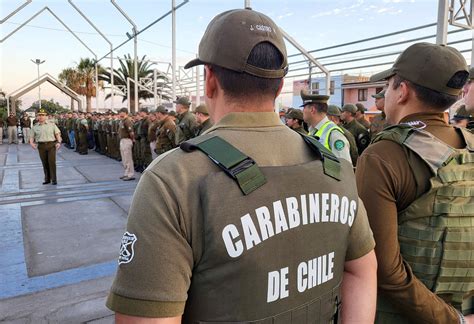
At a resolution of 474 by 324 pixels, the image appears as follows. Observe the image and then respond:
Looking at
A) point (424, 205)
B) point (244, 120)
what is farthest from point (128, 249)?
point (424, 205)

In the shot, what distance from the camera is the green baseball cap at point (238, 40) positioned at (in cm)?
98

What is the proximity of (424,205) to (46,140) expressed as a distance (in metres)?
8.77

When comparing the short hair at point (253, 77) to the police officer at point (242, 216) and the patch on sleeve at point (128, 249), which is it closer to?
the police officer at point (242, 216)

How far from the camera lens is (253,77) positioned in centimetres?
101

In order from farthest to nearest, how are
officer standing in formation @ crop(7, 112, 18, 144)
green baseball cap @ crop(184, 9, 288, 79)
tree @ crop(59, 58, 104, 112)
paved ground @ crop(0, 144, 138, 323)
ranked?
tree @ crop(59, 58, 104, 112) < officer standing in formation @ crop(7, 112, 18, 144) < paved ground @ crop(0, 144, 138, 323) < green baseball cap @ crop(184, 9, 288, 79)

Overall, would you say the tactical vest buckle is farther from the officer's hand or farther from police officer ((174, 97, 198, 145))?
police officer ((174, 97, 198, 145))

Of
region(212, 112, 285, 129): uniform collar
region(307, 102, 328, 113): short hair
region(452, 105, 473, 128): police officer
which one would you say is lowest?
region(212, 112, 285, 129): uniform collar

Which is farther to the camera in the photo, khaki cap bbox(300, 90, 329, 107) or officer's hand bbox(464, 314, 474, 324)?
khaki cap bbox(300, 90, 329, 107)

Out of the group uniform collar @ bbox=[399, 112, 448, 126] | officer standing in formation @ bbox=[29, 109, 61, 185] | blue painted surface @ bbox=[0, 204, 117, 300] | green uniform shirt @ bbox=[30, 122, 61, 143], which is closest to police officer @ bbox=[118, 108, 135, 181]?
officer standing in formation @ bbox=[29, 109, 61, 185]

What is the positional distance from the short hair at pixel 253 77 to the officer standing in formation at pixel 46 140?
8.57 metres

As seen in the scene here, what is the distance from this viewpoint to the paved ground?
3.05 m

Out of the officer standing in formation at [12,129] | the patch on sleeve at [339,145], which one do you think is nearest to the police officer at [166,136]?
the patch on sleeve at [339,145]

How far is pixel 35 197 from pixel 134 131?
426cm

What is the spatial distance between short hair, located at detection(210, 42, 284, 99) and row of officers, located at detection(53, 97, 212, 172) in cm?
180
